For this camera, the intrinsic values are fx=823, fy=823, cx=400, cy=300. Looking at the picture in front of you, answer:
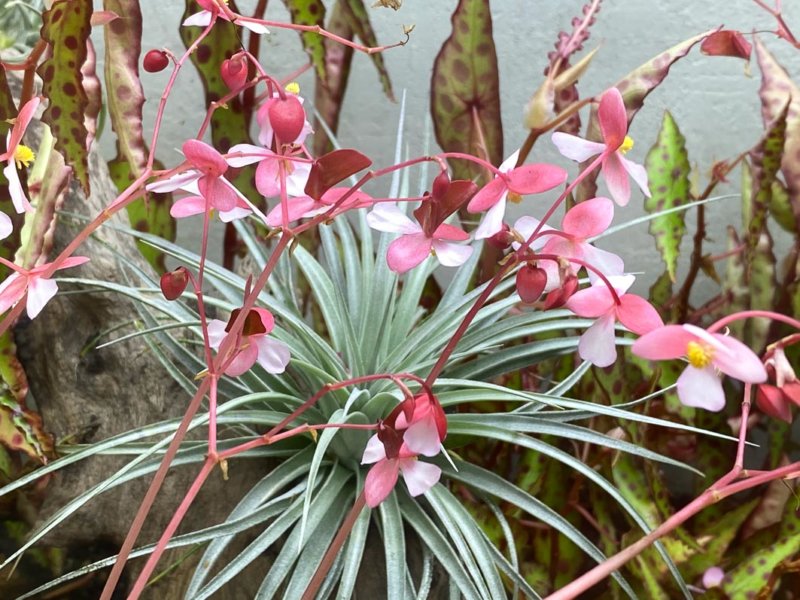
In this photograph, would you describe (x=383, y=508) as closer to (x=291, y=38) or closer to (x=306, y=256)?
(x=306, y=256)

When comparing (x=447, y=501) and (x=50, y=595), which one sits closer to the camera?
(x=447, y=501)

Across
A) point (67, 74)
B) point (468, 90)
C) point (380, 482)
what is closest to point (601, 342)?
point (380, 482)

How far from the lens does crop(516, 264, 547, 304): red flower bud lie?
359mm

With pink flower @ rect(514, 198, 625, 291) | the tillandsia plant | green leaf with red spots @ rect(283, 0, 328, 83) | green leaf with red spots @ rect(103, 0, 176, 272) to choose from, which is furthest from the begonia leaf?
green leaf with red spots @ rect(283, 0, 328, 83)

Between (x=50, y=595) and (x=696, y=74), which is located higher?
(x=696, y=74)

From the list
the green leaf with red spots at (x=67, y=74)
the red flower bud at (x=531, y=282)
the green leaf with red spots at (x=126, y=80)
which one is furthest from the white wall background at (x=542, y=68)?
the red flower bud at (x=531, y=282)

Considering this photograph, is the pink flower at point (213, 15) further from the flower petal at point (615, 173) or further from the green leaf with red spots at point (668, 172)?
the green leaf with red spots at point (668, 172)

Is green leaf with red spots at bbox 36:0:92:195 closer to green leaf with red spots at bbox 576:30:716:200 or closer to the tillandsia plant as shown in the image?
the tillandsia plant

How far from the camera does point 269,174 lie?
1.40 feet

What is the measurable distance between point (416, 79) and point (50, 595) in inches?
31.6

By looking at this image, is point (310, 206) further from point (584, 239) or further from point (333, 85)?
point (333, 85)

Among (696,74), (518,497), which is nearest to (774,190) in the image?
(696,74)

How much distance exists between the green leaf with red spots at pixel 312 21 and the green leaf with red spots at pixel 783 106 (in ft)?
1.63

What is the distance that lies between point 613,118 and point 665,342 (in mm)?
119
